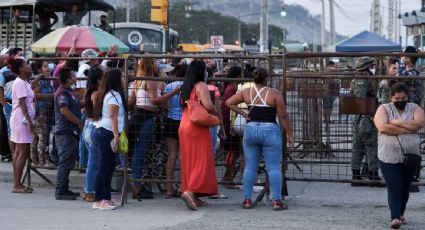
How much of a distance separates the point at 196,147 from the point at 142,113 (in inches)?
44.4

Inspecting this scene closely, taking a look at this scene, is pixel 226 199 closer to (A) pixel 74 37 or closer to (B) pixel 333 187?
(B) pixel 333 187

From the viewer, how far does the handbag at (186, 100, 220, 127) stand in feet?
36.0

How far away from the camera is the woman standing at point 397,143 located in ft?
32.6

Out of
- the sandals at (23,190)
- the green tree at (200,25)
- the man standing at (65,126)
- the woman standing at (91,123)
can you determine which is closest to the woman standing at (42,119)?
the sandals at (23,190)

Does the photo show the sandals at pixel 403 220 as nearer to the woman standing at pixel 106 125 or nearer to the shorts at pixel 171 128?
the shorts at pixel 171 128

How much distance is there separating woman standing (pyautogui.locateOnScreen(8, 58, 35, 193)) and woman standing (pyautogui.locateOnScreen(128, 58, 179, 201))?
55.1 inches

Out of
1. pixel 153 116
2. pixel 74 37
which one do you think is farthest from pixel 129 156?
pixel 74 37

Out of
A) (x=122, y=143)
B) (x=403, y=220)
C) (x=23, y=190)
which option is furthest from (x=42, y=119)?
(x=403, y=220)

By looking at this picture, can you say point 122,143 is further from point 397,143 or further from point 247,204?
point 397,143

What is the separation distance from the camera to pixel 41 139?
43.5ft

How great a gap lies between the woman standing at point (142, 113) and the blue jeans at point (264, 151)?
1293 millimetres

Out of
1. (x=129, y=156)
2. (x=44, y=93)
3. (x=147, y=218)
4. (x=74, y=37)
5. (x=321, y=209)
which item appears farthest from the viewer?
(x=74, y=37)

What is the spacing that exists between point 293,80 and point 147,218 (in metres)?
3.20

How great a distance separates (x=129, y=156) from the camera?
12094 mm
